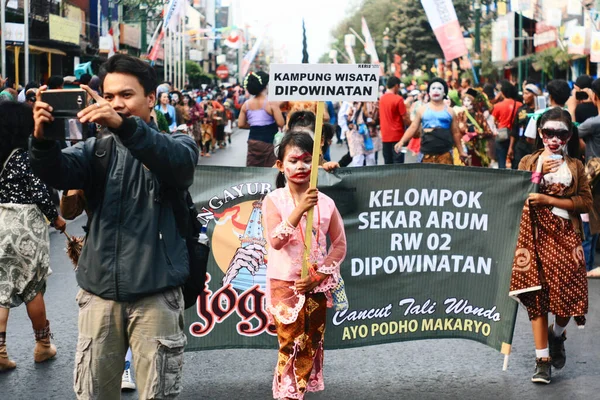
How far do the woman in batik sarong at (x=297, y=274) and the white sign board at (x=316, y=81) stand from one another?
0.23 meters

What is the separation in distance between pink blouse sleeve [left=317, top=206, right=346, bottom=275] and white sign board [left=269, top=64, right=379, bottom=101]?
1.91ft

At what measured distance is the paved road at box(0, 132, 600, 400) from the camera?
5.87m

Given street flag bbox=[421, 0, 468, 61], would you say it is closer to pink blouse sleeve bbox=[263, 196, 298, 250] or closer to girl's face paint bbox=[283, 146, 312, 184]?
girl's face paint bbox=[283, 146, 312, 184]

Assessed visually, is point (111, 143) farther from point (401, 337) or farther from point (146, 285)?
point (401, 337)

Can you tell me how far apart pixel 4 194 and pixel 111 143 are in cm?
274

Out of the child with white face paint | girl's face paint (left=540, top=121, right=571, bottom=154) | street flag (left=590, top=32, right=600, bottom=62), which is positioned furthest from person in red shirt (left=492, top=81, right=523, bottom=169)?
girl's face paint (left=540, top=121, right=571, bottom=154)

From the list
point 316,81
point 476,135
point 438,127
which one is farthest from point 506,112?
point 316,81

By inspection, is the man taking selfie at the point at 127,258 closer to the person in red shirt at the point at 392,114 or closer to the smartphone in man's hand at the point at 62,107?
the smartphone in man's hand at the point at 62,107

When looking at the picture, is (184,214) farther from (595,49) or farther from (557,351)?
(595,49)

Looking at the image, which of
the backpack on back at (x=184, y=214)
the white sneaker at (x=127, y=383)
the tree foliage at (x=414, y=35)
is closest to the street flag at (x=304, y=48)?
the backpack on back at (x=184, y=214)

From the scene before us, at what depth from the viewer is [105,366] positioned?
380 centimetres

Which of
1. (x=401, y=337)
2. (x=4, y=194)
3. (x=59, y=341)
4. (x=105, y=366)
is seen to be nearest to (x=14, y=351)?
(x=59, y=341)

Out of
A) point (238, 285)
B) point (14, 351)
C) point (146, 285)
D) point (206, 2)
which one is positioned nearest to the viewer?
point (146, 285)

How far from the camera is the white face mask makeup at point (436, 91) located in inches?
464
